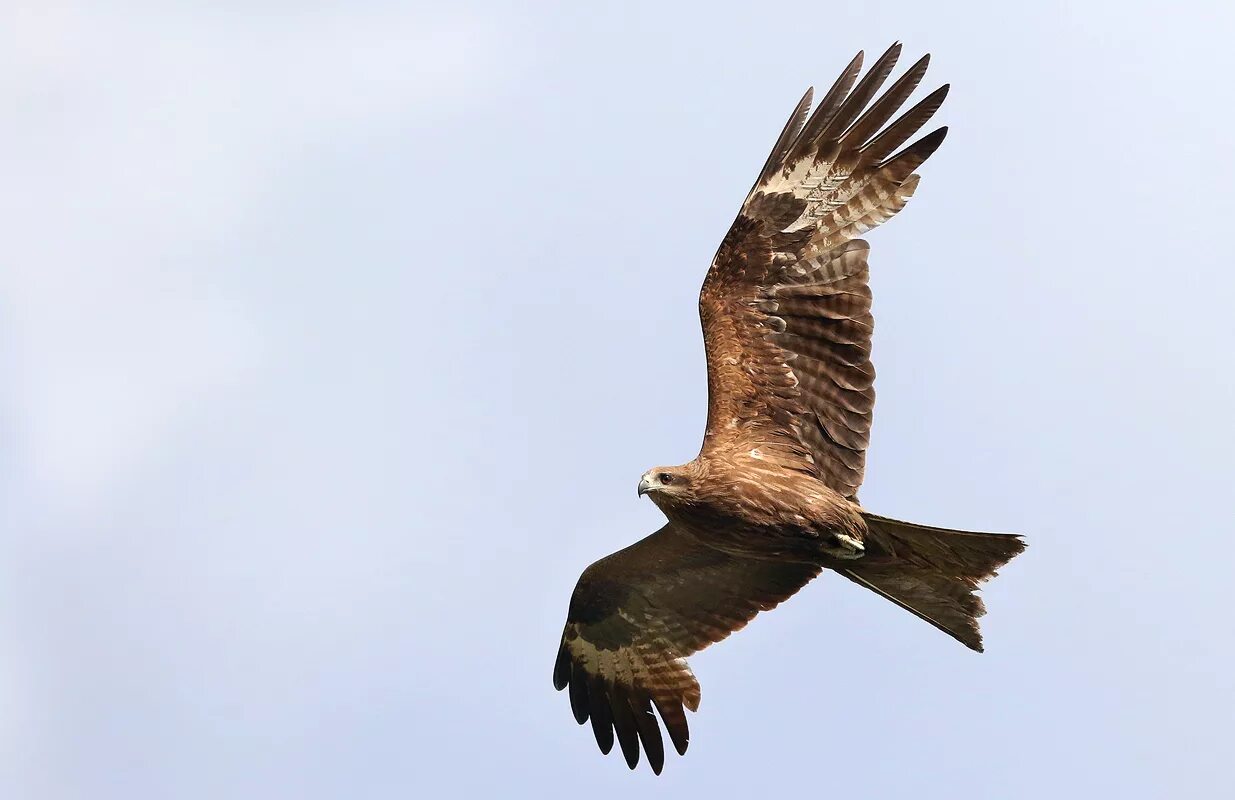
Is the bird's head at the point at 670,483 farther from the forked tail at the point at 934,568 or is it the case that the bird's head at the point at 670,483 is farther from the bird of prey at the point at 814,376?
the forked tail at the point at 934,568

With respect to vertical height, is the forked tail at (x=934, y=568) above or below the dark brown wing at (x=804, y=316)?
below

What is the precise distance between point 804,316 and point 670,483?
70.3 inches

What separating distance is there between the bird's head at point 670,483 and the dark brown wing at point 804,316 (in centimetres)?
56

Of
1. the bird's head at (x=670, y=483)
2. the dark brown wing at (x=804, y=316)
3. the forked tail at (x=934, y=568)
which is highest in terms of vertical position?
the dark brown wing at (x=804, y=316)

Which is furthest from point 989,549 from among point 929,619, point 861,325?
point 861,325

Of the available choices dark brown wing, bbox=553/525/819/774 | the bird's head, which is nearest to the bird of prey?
the bird's head

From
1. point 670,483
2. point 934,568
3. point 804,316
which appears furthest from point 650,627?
point 804,316

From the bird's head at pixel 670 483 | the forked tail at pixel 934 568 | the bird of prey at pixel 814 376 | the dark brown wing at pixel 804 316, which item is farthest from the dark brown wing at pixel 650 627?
the bird's head at pixel 670 483

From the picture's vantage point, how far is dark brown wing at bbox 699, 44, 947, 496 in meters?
13.2

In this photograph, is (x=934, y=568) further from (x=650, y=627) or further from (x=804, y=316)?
(x=650, y=627)

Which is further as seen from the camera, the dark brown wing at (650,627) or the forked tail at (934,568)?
the dark brown wing at (650,627)

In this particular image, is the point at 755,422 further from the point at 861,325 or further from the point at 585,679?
the point at 585,679

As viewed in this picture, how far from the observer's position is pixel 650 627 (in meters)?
15.1

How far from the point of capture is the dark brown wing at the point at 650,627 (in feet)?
48.2
